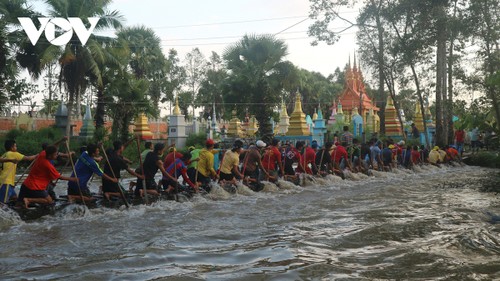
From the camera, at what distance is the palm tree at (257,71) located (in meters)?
27.5

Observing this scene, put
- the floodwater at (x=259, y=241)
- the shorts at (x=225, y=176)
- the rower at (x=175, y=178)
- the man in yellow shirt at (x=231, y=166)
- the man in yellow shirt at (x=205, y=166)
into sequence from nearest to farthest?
the floodwater at (x=259, y=241) < the rower at (x=175, y=178) < the man in yellow shirt at (x=205, y=166) < the man in yellow shirt at (x=231, y=166) < the shorts at (x=225, y=176)

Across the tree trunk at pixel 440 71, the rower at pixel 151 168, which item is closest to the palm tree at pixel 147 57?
the tree trunk at pixel 440 71

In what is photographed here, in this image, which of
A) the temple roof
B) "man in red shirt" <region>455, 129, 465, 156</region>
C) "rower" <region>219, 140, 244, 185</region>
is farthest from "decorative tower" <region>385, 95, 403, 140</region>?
"rower" <region>219, 140, 244, 185</region>

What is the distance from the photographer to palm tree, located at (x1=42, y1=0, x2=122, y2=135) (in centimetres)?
2219

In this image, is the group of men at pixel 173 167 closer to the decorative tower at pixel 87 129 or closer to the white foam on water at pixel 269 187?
the white foam on water at pixel 269 187

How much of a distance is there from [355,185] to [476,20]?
7.66 meters

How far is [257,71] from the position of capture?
2738 centimetres

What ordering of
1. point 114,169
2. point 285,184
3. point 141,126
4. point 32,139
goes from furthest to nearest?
point 141,126 → point 32,139 → point 285,184 → point 114,169

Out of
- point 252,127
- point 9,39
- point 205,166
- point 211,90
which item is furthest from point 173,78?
point 205,166

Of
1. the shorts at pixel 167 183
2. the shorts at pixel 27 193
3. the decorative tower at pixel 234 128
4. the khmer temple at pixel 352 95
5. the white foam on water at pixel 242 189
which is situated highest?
the khmer temple at pixel 352 95

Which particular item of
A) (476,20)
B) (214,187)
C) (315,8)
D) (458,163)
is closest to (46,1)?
(315,8)

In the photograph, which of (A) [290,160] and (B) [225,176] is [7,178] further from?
(A) [290,160]

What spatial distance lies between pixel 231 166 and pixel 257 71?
628 inches

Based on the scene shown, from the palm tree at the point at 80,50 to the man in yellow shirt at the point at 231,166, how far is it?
43.2ft
